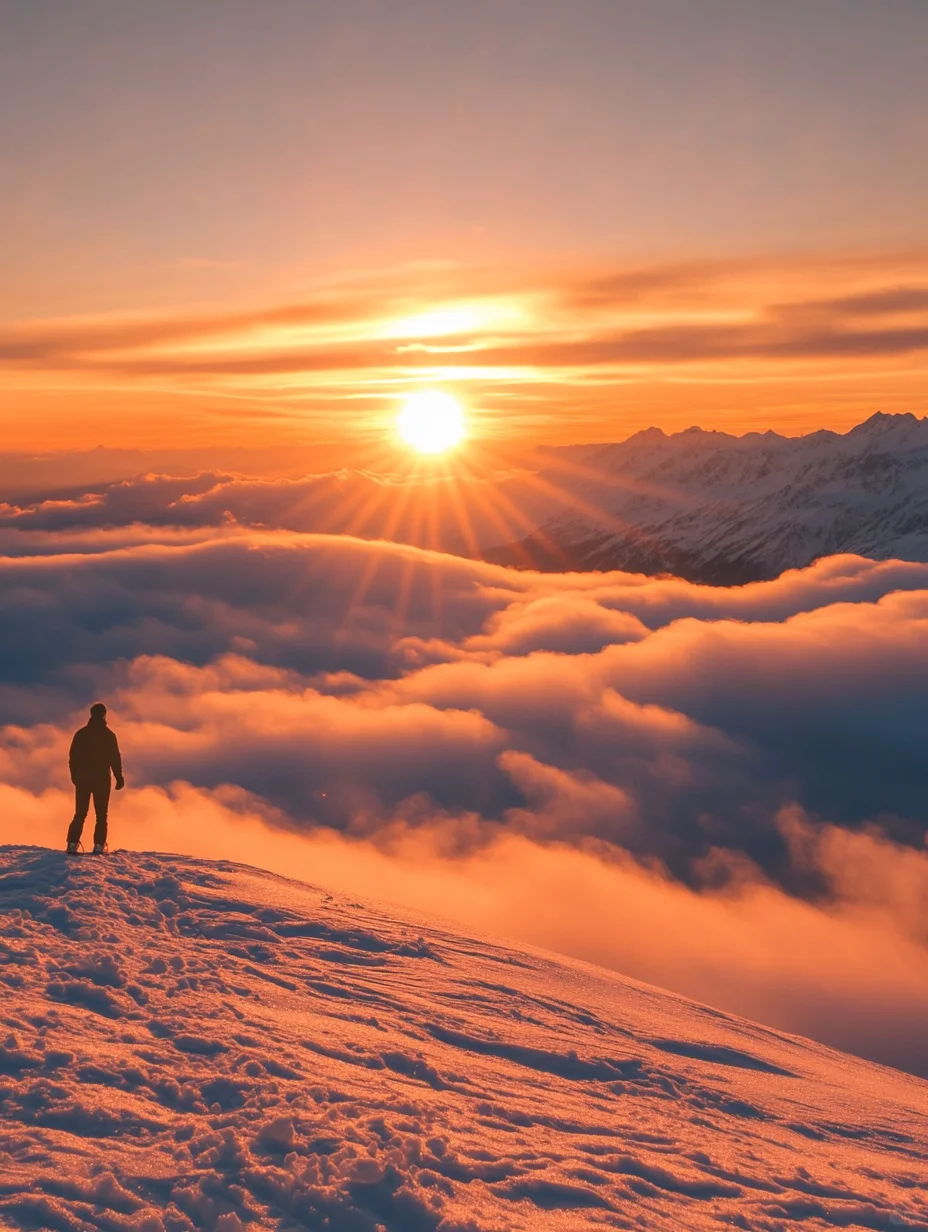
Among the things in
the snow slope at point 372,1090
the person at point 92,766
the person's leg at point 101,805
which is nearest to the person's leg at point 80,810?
the person at point 92,766

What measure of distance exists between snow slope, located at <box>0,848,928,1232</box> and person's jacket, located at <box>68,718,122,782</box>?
2000 millimetres

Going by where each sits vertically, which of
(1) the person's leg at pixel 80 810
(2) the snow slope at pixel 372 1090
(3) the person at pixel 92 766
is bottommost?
(2) the snow slope at pixel 372 1090

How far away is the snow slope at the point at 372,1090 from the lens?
7.79 m

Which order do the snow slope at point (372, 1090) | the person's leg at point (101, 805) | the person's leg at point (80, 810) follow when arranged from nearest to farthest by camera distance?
the snow slope at point (372, 1090)
the person's leg at point (80, 810)
the person's leg at point (101, 805)

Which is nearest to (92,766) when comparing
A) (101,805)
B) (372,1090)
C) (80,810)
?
(101,805)

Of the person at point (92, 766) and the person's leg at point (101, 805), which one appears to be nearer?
the person at point (92, 766)

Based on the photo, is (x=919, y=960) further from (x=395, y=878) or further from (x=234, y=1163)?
(x=234, y=1163)

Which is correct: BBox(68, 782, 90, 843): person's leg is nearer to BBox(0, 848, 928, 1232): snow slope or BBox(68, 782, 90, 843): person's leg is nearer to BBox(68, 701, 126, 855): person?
BBox(68, 701, 126, 855): person

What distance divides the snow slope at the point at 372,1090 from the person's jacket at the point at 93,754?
2.00m

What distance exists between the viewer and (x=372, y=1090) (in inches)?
388

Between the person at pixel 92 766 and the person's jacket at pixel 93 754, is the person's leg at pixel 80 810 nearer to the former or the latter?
the person at pixel 92 766

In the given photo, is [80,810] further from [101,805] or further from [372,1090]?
[372,1090]

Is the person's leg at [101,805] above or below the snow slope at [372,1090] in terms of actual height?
above

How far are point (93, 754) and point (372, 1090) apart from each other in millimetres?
11600
